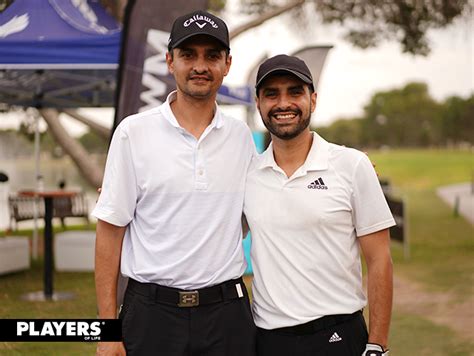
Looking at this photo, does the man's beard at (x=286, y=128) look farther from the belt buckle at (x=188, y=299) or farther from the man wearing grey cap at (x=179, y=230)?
the belt buckle at (x=188, y=299)

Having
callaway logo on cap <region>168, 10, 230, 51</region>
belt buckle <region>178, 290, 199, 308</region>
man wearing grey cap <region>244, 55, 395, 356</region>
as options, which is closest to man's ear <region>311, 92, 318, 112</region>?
man wearing grey cap <region>244, 55, 395, 356</region>

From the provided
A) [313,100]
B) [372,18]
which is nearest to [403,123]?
[372,18]

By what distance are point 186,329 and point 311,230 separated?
0.60 m

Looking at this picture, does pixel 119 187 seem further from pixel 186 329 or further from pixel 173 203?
pixel 186 329

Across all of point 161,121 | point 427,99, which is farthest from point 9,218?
point 427,99

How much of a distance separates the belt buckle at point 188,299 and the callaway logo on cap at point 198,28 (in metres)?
0.97

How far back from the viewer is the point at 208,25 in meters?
2.54

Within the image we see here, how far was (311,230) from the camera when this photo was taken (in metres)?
2.41

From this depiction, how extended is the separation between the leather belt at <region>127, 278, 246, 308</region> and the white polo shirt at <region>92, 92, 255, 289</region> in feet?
0.08

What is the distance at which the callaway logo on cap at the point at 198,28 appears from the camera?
2.52 metres

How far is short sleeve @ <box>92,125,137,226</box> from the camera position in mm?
2467

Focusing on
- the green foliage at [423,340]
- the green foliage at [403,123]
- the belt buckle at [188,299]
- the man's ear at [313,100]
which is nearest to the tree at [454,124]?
the green foliage at [403,123]

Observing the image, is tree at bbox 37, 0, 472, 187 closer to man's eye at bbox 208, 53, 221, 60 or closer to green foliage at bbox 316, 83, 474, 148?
man's eye at bbox 208, 53, 221, 60

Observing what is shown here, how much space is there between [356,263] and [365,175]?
14.3 inches
